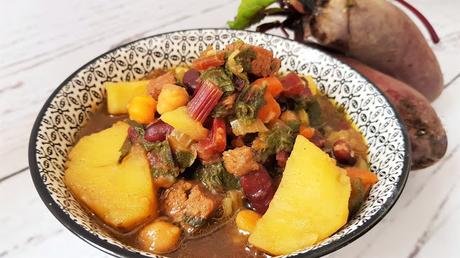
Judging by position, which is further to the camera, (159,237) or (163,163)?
(163,163)

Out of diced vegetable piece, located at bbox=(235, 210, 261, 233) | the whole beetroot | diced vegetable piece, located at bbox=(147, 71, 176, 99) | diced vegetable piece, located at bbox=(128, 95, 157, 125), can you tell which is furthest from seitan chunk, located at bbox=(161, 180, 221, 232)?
the whole beetroot

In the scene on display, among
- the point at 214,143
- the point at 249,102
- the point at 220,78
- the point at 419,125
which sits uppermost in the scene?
the point at 220,78

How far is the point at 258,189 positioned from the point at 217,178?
162mm

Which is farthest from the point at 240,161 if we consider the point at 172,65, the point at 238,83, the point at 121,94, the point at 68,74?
the point at 68,74

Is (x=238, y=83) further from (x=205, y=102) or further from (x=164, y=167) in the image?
(x=164, y=167)

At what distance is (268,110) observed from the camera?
1981mm

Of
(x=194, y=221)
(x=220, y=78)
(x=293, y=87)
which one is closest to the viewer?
(x=194, y=221)

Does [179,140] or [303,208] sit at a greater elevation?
[179,140]

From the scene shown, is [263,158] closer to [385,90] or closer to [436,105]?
[385,90]

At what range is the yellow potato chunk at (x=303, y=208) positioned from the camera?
1.67m

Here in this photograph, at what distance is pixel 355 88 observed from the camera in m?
2.35

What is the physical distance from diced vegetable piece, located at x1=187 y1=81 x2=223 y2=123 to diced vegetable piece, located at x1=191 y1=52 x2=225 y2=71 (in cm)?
12

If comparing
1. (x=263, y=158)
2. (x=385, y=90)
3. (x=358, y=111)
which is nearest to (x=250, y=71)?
(x=263, y=158)

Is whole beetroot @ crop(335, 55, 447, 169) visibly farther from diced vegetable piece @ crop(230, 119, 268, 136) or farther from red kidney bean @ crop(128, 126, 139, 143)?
Answer: red kidney bean @ crop(128, 126, 139, 143)
